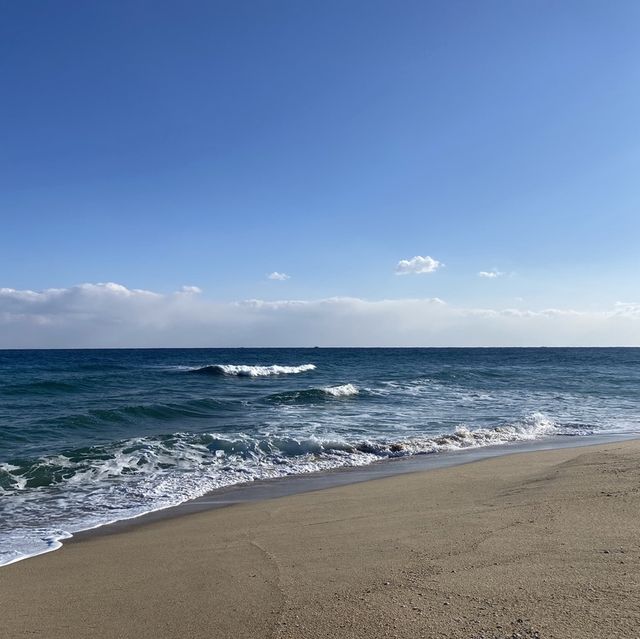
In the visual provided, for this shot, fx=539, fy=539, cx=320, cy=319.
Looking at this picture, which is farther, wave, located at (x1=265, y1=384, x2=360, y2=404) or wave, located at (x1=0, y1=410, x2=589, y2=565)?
wave, located at (x1=265, y1=384, x2=360, y2=404)

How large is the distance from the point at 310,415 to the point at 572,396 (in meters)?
13.4

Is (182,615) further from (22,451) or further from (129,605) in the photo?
(22,451)

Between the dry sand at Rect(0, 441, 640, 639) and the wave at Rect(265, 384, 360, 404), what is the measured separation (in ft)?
52.3

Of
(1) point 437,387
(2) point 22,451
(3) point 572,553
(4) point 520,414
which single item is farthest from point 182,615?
(1) point 437,387

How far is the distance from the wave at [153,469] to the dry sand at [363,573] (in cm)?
124

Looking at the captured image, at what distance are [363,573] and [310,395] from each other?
2044 cm

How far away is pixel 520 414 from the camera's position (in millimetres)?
18328

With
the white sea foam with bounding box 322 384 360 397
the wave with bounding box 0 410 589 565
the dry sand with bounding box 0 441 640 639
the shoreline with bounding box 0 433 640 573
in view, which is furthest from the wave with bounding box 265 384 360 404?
the dry sand with bounding box 0 441 640 639

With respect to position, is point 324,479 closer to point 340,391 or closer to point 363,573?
point 363,573

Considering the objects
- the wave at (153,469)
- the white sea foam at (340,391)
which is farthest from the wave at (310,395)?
the wave at (153,469)

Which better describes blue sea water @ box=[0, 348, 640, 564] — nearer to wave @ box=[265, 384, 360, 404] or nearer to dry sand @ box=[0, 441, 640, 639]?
wave @ box=[265, 384, 360, 404]

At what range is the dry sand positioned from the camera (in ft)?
11.4

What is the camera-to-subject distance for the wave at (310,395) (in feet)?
75.8

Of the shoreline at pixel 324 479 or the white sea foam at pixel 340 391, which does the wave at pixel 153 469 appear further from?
the white sea foam at pixel 340 391
